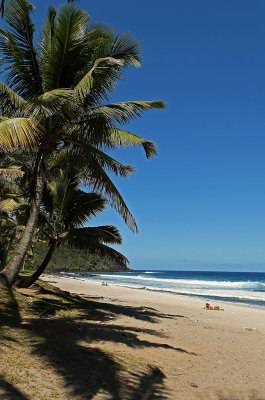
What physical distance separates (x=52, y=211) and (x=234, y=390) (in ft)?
28.9

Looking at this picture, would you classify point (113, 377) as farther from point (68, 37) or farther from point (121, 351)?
point (68, 37)

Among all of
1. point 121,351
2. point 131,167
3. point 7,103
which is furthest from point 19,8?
point 121,351

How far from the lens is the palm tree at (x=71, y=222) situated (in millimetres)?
10922

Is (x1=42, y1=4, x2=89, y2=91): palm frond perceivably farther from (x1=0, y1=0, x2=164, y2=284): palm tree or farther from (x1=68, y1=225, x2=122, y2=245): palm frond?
(x1=68, y1=225, x2=122, y2=245): palm frond

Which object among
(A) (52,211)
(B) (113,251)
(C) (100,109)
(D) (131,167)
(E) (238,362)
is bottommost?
(E) (238,362)

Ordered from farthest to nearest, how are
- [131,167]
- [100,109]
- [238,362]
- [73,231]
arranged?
[73,231], [131,167], [100,109], [238,362]

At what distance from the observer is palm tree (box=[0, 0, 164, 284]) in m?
7.46

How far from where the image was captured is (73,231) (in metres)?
11.1

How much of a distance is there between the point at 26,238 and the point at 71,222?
13.2 feet

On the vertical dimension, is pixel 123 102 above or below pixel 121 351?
above

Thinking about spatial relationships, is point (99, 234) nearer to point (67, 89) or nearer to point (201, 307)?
point (67, 89)

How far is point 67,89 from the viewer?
24.6ft

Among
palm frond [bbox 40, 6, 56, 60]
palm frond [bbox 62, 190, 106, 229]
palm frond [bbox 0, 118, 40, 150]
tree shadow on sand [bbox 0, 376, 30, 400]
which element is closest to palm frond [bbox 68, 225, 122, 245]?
palm frond [bbox 62, 190, 106, 229]

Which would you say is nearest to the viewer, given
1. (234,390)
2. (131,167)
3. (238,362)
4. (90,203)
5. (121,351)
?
(234,390)
